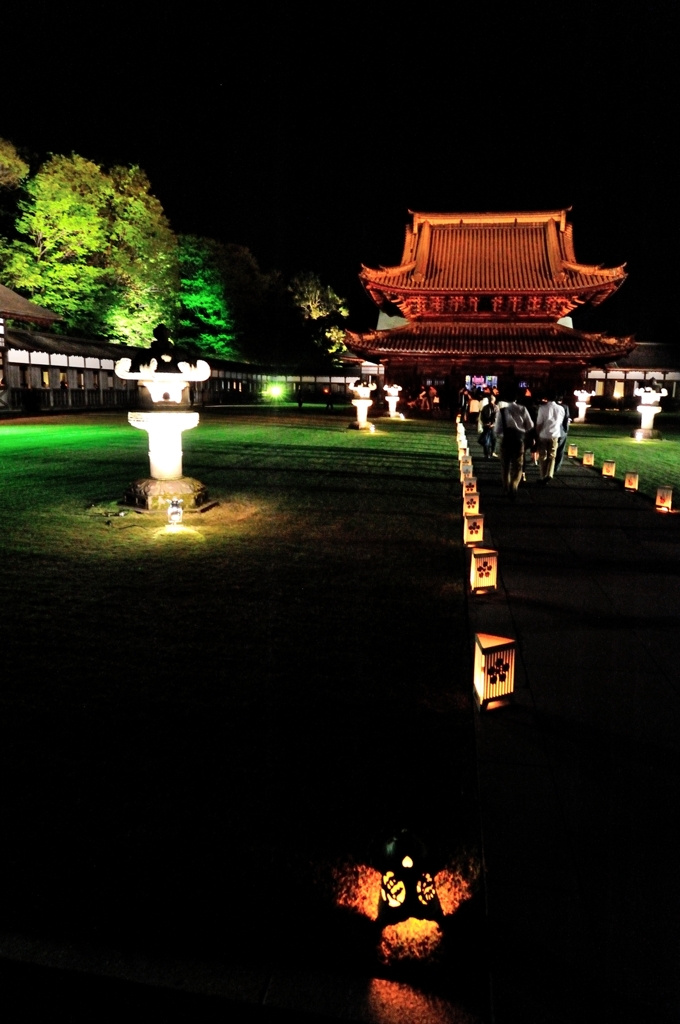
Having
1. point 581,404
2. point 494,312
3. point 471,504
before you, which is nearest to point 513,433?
point 471,504

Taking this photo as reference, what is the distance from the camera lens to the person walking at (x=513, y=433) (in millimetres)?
10719

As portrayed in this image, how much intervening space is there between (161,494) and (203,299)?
124 feet

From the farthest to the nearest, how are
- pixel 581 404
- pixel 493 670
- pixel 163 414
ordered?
pixel 581 404
pixel 163 414
pixel 493 670

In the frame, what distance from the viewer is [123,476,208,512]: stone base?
377 inches

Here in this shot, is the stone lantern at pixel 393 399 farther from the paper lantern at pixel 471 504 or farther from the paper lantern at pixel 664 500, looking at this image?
the paper lantern at pixel 471 504

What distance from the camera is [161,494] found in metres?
9.62

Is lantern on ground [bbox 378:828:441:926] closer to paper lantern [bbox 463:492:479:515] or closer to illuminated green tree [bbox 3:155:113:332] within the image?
paper lantern [bbox 463:492:479:515]

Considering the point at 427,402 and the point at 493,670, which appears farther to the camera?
the point at 427,402

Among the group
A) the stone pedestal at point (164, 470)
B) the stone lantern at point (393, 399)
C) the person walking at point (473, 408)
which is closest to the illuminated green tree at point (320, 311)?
the stone lantern at point (393, 399)

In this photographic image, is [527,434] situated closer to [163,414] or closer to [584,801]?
[163,414]

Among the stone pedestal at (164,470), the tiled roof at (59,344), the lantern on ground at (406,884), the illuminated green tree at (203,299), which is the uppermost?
the illuminated green tree at (203,299)

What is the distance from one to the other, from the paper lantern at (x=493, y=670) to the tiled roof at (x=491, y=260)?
32.7m

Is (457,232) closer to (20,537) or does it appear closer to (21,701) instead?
(20,537)

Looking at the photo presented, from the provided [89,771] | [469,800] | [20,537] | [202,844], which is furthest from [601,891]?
[20,537]
